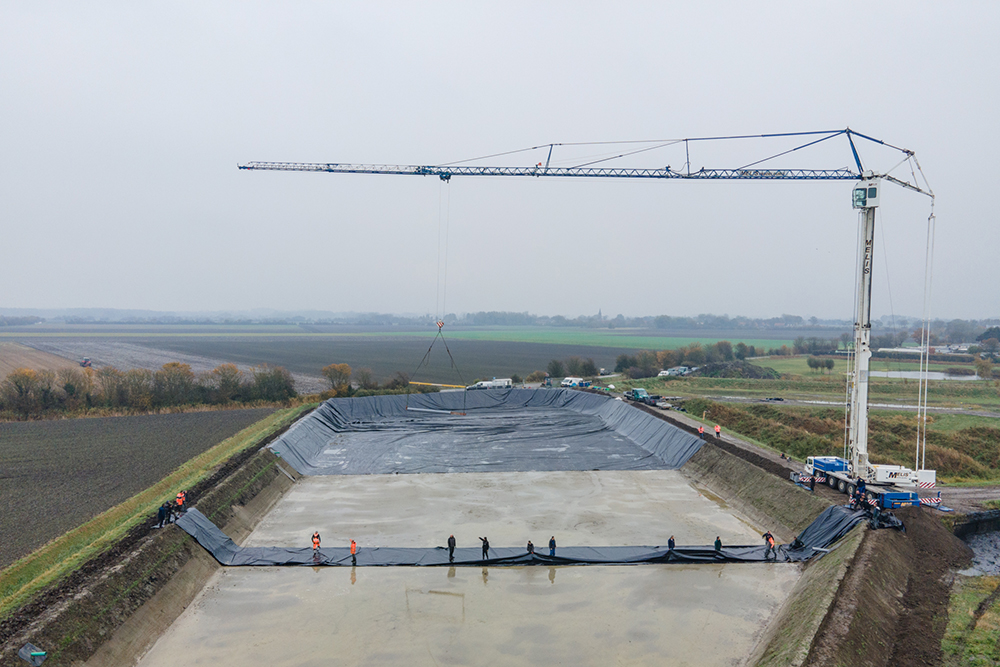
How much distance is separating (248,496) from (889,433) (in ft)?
114

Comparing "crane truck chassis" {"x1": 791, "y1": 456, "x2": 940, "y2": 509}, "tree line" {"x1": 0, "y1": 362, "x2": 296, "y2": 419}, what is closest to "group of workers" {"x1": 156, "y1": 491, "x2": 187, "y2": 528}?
"crane truck chassis" {"x1": 791, "y1": 456, "x2": 940, "y2": 509}

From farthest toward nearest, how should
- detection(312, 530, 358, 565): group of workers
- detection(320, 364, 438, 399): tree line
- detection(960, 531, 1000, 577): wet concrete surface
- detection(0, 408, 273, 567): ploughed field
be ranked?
1. detection(320, 364, 438, 399): tree line
2. detection(0, 408, 273, 567): ploughed field
3. detection(312, 530, 358, 565): group of workers
4. detection(960, 531, 1000, 577): wet concrete surface

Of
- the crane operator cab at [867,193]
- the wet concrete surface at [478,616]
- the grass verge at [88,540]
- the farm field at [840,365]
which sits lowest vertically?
the wet concrete surface at [478,616]

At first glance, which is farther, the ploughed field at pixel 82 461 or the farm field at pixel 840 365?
the farm field at pixel 840 365

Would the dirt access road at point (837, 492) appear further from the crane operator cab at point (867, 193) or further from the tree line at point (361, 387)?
the tree line at point (361, 387)

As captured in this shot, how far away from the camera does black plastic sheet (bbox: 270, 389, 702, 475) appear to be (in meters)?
29.6

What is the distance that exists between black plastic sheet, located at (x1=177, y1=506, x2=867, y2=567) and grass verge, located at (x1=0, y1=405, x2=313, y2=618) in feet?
7.73

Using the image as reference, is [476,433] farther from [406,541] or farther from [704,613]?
[704,613]

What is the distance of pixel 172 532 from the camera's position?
17188mm

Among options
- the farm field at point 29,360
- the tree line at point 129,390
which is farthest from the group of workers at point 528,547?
the farm field at point 29,360

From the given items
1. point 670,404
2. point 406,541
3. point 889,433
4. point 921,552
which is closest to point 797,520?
point 921,552

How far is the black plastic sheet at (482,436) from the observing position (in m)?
29.6

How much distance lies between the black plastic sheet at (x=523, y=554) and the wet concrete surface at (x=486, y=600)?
0.35 meters

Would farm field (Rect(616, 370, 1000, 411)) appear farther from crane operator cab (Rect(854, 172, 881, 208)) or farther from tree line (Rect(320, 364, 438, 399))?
crane operator cab (Rect(854, 172, 881, 208))
